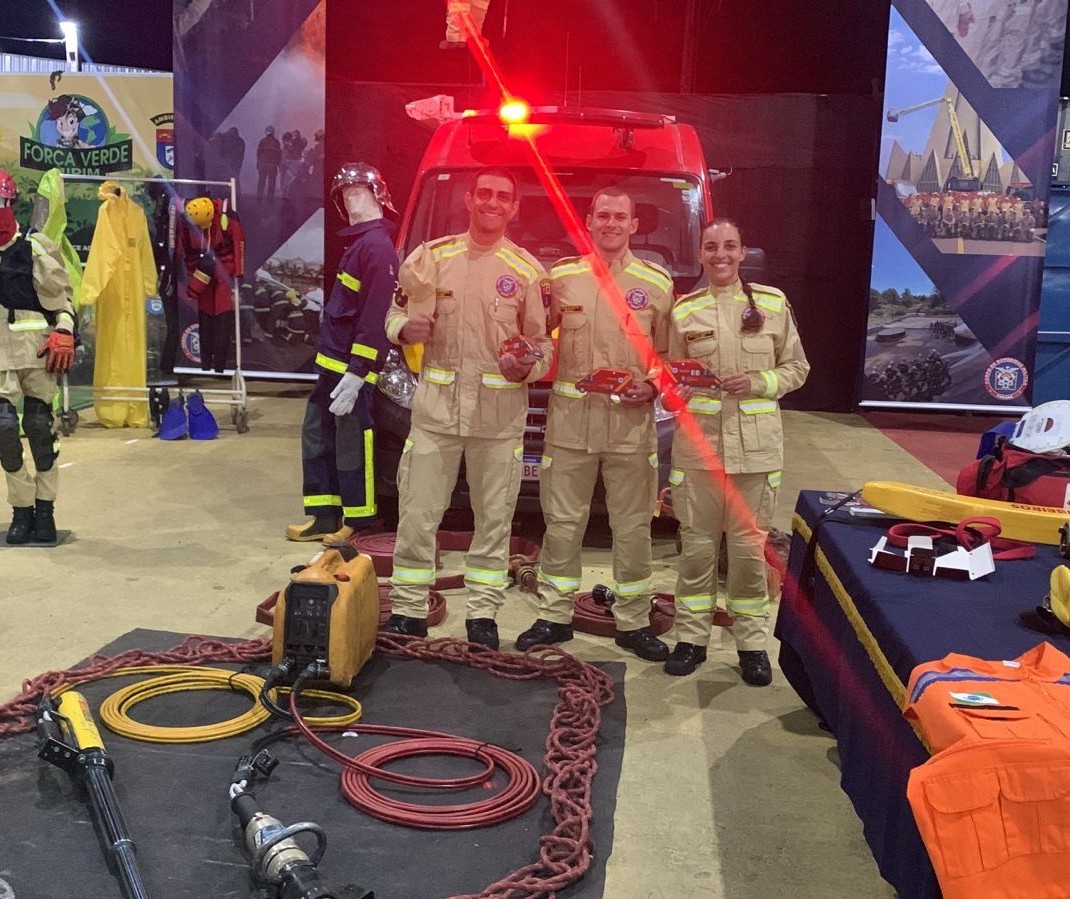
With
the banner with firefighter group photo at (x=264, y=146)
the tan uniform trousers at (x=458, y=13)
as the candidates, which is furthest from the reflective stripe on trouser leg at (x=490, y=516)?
the banner with firefighter group photo at (x=264, y=146)

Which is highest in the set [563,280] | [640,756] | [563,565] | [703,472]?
[563,280]

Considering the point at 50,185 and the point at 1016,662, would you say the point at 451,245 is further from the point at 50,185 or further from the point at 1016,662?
the point at 50,185

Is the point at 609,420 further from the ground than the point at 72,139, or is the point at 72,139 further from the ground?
the point at 72,139

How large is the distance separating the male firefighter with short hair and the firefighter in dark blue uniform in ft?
4.12

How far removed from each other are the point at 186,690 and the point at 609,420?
73.8 inches

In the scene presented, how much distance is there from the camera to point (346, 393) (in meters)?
5.77

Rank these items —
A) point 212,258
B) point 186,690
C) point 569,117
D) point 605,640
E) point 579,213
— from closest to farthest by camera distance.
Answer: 1. point 186,690
2. point 605,640
3. point 569,117
4. point 579,213
5. point 212,258

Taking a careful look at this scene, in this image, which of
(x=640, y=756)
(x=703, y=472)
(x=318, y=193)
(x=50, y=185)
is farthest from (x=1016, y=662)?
(x=318, y=193)

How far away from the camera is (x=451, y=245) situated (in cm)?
474

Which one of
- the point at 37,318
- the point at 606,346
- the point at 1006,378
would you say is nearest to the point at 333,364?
the point at 37,318

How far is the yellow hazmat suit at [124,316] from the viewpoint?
9.36 metres

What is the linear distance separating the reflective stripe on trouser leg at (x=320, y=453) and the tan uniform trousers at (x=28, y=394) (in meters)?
1.28

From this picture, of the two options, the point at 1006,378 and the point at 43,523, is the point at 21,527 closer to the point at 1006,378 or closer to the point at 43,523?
the point at 43,523

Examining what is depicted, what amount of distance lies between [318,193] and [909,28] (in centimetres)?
557
